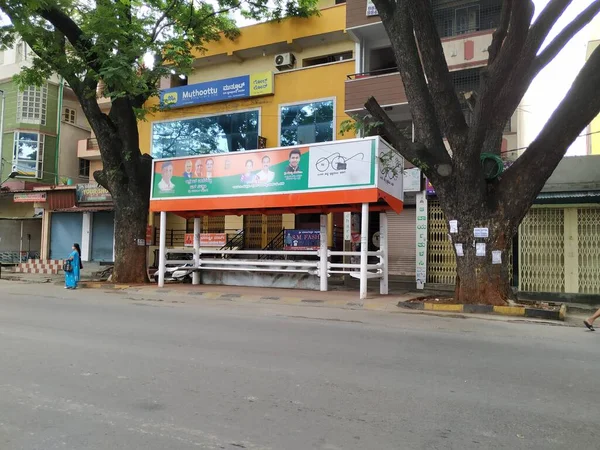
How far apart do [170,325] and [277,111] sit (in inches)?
544

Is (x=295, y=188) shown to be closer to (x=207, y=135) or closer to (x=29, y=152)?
(x=207, y=135)

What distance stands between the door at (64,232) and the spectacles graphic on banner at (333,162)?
1610cm

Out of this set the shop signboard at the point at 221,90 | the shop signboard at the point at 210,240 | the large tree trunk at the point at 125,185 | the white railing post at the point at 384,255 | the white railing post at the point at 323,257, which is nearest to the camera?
the white railing post at the point at 384,255

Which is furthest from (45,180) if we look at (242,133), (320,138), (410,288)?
(410,288)

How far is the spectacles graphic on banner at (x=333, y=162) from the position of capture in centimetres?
1270

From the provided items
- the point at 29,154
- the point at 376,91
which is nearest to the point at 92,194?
the point at 29,154

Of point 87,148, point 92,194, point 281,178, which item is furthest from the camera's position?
point 87,148

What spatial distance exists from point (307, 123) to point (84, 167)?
1852cm

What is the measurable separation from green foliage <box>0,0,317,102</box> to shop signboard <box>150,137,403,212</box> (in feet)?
8.66

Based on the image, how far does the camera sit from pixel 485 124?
399 inches

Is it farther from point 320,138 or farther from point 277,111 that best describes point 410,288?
point 277,111

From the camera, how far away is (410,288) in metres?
15.9

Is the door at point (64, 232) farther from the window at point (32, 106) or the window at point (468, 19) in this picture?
the window at point (468, 19)

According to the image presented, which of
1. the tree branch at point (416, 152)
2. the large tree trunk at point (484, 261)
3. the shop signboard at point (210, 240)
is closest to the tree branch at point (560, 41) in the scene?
the tree branch at point (416, 152)
